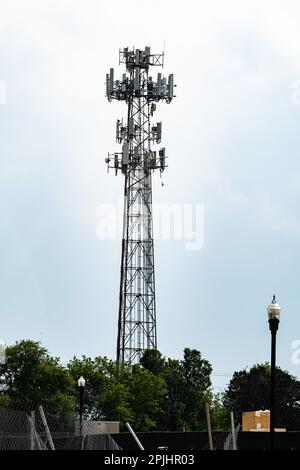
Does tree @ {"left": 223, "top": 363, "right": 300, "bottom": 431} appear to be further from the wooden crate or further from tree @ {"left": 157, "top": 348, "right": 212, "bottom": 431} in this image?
the wooden crate

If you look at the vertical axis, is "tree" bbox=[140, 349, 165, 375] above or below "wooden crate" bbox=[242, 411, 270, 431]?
above

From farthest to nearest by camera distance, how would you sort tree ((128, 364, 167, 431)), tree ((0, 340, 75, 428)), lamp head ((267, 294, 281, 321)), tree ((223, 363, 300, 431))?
tree ((223, 363, 300, 431)) < tree ((128, 364, 167, 431)) < tree ((0, 340, 75, 428)) < lamp head ((267, 294, 281, 321))

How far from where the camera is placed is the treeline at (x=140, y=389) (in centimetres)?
8594

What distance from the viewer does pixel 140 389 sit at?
95438 millimetres

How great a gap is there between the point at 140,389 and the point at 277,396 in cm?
2413

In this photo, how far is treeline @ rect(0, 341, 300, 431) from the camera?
85938 mm

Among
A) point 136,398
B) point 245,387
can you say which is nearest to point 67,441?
point 136,398

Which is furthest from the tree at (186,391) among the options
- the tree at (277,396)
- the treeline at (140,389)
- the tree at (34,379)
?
the tree at (34,379)

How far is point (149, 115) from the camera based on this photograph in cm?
9600

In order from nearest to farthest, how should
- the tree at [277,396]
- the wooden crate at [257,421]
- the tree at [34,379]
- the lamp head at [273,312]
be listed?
1. the lamp head at [273,312]
2. the wooden crate at [257,421]
3. the tree at [34,379]
4. the tree at [277,396]

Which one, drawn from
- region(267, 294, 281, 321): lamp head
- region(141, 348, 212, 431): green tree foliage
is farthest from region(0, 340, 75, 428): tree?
region(267, 294, 281, 321): lamp head

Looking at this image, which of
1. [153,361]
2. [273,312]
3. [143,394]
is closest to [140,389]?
[143,394]

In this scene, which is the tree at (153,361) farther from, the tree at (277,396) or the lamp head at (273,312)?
the lamp head at (273,312)
